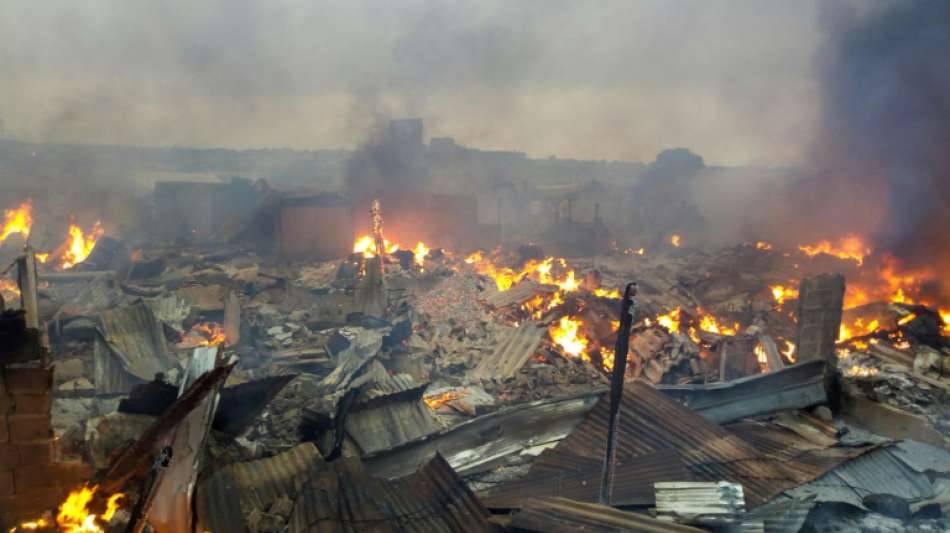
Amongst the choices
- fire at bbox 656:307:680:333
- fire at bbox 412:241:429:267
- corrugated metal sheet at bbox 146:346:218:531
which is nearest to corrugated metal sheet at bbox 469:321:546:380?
fire at bbox 656:307:680:333

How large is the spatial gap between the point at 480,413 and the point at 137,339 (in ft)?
21.9

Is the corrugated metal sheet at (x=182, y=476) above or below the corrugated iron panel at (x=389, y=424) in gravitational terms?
above

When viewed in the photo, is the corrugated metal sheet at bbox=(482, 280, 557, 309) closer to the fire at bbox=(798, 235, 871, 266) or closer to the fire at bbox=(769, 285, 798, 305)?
the fire at bbox=(769, 285, 798, 305)

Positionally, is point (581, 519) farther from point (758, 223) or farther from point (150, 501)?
point (758, 223)

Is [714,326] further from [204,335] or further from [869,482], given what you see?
[204,335]

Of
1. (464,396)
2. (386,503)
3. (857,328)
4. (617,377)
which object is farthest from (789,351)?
(386,503)

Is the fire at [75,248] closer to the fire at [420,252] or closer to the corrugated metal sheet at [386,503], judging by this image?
the fire at [420,252]

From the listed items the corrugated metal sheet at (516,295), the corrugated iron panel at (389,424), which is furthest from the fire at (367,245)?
the corrugated iron panel at (389,424)

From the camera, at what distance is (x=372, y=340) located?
11.6 metres

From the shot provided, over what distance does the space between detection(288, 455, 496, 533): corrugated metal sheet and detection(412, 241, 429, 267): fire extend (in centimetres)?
1669

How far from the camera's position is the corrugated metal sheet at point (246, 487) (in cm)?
468

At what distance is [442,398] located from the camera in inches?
381

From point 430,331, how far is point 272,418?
6357 mm

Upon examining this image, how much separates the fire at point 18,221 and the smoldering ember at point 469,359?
0.18 meters
